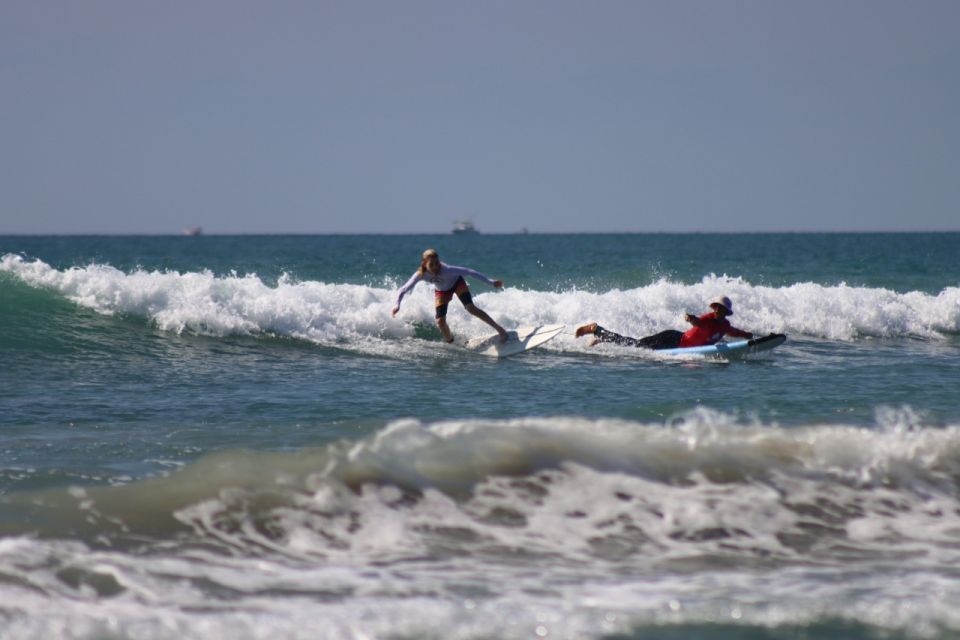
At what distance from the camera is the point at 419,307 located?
57.3 feet

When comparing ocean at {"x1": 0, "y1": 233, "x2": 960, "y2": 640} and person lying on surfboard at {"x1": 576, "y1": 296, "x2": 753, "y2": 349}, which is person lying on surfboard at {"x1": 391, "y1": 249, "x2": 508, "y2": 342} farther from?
person lying on surfboard at {"x1": 576, "y1": 296, "x2": 753, "y2": 349}

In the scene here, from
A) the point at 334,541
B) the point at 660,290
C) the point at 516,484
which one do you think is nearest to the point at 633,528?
the point at 516,484

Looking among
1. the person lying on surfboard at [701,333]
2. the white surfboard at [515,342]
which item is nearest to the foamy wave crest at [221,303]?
the white surfboard at [515,342]

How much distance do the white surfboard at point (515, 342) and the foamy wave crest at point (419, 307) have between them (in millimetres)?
484

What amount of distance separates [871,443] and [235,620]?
486cm

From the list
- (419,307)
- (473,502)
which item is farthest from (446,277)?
(473,502)

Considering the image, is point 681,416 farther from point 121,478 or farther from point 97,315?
point 97,315

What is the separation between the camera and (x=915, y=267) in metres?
39.4

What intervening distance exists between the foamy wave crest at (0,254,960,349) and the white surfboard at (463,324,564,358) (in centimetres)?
48

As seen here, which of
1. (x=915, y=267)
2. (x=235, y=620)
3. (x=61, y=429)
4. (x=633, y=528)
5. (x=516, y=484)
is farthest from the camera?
(x=915, y=267)

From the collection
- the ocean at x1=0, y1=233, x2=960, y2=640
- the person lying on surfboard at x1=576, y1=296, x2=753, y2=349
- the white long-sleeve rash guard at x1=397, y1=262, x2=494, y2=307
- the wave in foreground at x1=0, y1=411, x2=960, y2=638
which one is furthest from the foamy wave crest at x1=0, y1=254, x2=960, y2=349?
the wave in foreground at x1=0, y1=411, x2=960, y2=638

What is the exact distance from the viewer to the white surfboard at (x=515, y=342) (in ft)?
47.2

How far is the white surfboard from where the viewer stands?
47.2 feet

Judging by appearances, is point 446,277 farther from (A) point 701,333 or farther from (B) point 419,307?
(A) point 701,333
